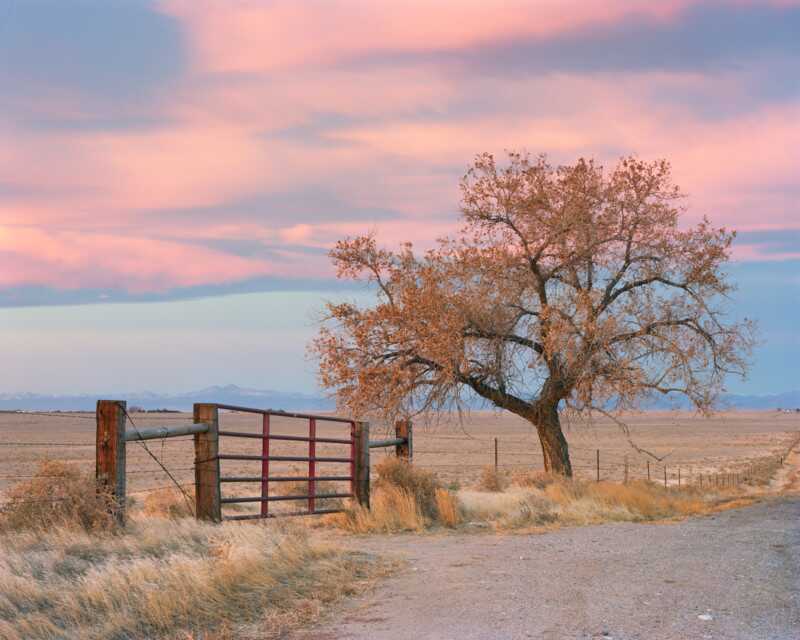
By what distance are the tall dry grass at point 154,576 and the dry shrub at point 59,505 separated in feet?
0.07

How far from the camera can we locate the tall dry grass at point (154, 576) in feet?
27.1

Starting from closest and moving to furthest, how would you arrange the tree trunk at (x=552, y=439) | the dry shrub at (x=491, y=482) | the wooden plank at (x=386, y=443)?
1. the wooden plank at (x=386, y=443)
2. the dry shrub at (x=491, y=482)
3. the tree trunk at (x=552, y=439)

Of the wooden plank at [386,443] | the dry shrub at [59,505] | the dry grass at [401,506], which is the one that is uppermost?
the wooden plank at [386,443]

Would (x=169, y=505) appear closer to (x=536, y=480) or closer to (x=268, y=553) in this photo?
(x=268, y=553)

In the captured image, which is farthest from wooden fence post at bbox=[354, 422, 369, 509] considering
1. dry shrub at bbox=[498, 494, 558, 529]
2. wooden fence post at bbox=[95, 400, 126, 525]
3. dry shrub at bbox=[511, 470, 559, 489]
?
wooden fence post at bbox=[95, 400, 126, 525]

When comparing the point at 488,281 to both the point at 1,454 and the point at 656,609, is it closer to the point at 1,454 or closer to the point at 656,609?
the point at 656,609

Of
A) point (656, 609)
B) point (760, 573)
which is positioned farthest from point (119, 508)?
point (760, 573)

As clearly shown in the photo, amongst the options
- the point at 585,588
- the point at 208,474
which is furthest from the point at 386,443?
the point at 585,588

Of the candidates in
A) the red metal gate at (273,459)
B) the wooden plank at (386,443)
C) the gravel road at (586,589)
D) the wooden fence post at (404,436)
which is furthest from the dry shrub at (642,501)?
the red metal gate at (273,459)

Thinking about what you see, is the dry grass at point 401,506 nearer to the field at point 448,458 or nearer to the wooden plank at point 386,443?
the wooden plank at point 386,443

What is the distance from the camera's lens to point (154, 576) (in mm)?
9211

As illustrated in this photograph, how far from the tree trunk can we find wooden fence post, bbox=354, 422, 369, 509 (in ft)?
26.7

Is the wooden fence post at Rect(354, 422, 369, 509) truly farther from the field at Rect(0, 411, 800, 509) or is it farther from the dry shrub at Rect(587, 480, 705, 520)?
the dry shrub at Rect(587, 480, 705, 520)

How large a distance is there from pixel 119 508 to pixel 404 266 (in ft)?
43.5
